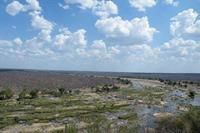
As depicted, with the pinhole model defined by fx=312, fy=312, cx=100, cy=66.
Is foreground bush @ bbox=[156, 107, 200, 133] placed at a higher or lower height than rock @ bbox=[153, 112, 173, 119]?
higher

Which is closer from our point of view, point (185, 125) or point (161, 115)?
point (185, 125)

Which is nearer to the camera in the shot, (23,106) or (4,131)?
(4,131)

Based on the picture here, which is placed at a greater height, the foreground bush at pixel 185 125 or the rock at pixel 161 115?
the foreground bush at pixel 185 125

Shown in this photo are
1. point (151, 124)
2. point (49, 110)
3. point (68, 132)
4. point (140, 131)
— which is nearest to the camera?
point (68, 132)

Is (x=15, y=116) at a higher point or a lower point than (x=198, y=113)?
lower

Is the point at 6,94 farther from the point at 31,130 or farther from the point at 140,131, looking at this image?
the point at 140,131

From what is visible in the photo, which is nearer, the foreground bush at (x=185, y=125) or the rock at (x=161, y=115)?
the foreground bush at (x=185, y=125)

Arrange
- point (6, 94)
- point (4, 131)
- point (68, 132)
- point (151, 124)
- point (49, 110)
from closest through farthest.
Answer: point (68, 132) → point (4, 131) → point (151, 124) → point (49, 110) → point (6, 94)

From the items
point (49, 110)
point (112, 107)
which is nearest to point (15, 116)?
point (49, 110)

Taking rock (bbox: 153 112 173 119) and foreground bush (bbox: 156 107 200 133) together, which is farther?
rock (bbox: 153 112 173 119)

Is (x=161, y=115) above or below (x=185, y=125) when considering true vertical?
below
